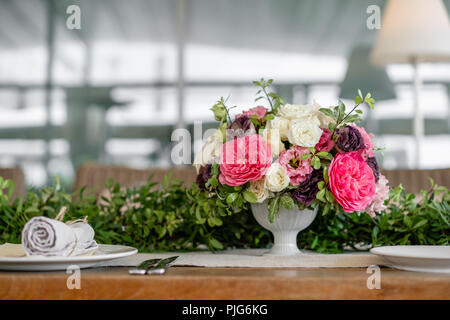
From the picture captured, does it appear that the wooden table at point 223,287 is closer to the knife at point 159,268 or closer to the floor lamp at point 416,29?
the knife at point 159,268

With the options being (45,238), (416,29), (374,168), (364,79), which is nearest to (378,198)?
(374,168)

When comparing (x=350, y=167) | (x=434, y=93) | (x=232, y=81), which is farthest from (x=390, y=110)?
(x=350, y=167)

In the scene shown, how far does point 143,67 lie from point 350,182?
2.95 m

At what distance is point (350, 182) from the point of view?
82cm

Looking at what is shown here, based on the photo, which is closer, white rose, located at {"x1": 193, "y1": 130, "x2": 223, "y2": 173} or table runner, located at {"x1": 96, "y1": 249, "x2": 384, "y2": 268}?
table runner, located at {"x1": 96, "y1": 249, "x2": 384, "y2": 268}

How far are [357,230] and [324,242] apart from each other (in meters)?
Answer: 0.07

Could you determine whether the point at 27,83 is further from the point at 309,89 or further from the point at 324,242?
the point at 324,242

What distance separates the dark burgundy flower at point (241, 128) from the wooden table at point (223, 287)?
11.8 inches

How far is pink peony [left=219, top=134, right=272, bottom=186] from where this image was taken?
840mm

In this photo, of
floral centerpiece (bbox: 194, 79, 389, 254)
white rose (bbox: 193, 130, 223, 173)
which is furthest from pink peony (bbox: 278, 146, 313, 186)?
white rose (bbox: 193, 130, 223, 173)

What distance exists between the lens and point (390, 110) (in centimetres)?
338

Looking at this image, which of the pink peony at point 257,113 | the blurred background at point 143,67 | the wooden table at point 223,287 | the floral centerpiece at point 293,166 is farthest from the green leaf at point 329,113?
the blurred background at point 143,67

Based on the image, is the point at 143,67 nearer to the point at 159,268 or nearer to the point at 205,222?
the point at 205,222

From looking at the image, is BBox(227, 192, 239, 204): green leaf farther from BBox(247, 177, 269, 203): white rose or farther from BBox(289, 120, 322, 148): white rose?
BBox(289, 120, 322, 148): white rose
